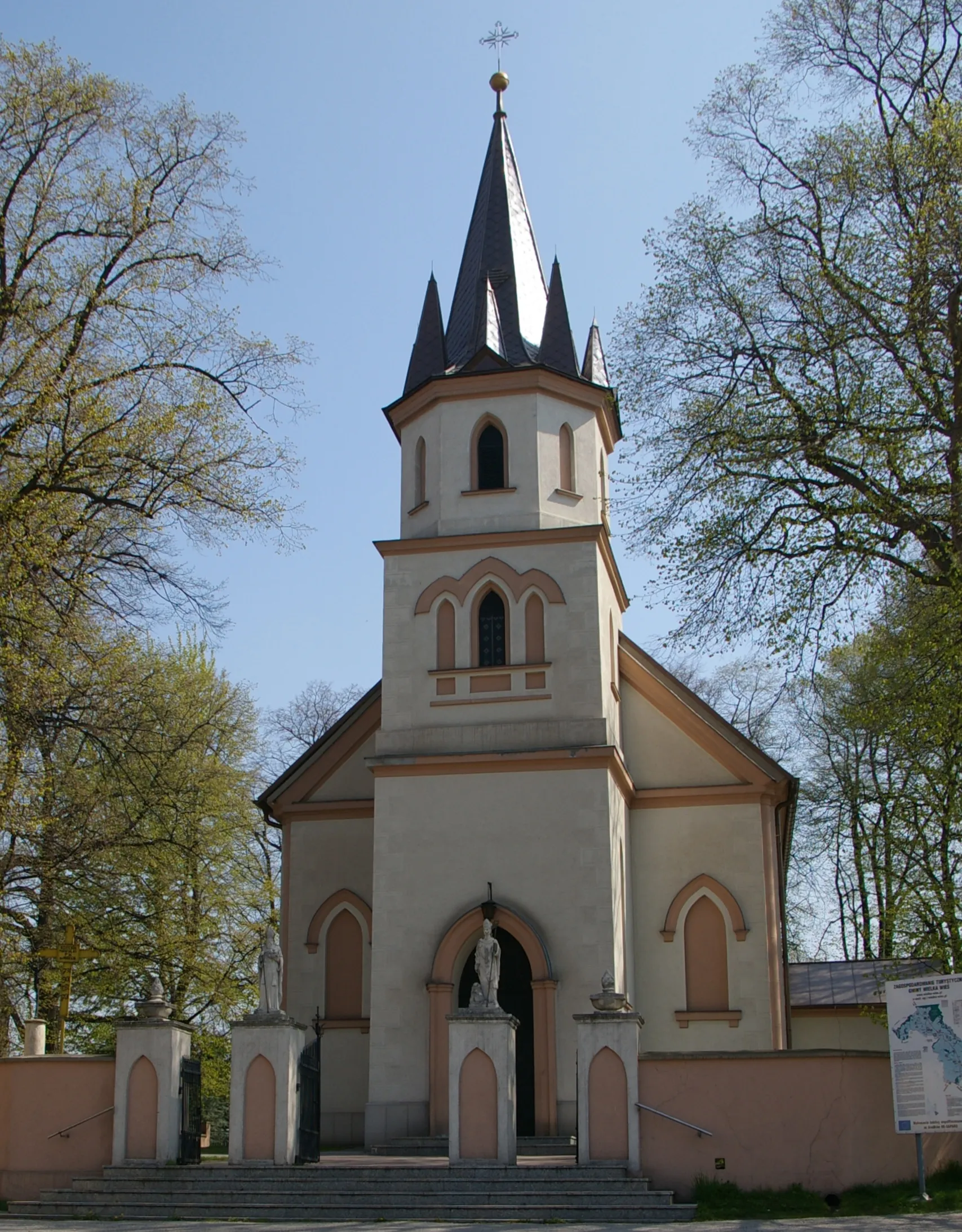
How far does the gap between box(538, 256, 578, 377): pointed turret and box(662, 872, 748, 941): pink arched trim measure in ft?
28.0

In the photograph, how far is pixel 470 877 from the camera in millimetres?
21734

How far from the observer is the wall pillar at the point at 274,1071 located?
17.4 metres

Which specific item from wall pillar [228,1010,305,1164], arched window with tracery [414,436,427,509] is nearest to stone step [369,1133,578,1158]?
wall pillar [228,1010,305,1164]

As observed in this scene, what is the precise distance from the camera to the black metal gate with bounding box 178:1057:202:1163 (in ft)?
58.0

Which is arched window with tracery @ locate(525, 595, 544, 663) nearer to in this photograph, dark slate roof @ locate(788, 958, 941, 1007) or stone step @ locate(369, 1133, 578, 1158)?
stone step @ locate(369, 1133, 578, 1158)

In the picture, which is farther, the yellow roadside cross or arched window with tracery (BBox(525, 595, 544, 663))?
arched window with tracery (BBox(525, 595, 544, 663))

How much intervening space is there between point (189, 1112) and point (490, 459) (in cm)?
1129

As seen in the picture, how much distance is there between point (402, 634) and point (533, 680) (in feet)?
7.39

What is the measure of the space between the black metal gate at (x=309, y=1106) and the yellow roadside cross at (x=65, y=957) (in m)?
4.19

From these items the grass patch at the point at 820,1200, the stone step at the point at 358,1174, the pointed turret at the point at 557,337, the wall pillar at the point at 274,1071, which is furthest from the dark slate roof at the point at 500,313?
Result: the grass patch at the point at 820,1200

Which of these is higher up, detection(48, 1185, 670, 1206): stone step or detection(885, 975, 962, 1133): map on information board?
detection(885, 975, 962, 1133): map on information board

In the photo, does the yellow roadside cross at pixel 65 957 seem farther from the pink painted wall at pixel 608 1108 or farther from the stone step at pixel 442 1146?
the pink painted wall at pixel 608 1108

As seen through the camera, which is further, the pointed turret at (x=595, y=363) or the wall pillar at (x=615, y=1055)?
the pointed turret at (x=595, y=363)

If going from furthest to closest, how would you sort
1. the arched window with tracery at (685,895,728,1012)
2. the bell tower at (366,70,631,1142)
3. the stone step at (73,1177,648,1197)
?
1. the arched window with tracery at (685,895,728,1012)
2. the bell tower at (366,70,631,1142)
3. the stone step at (73,1177,648,1197)
